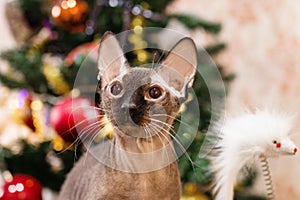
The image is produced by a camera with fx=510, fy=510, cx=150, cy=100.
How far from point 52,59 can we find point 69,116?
0.32 metres

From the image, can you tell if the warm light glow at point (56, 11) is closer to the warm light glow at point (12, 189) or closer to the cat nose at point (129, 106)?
the warm light glow at point (12, 189)

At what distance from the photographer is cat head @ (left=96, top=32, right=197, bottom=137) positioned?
0.53 metres

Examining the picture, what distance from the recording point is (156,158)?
573 mm

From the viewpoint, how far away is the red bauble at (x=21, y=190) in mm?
912

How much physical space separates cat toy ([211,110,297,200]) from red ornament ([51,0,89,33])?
1.42ft

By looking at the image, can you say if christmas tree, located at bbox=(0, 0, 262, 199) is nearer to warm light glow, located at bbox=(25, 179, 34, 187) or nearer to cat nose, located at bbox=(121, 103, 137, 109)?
warm light glow, located at bbox=(25, 179, 34, 187)

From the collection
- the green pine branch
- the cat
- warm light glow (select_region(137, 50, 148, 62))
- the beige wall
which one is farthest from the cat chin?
the beige wall

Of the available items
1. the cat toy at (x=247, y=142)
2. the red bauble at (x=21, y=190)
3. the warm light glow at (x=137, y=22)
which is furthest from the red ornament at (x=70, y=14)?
the cat toy at (x=247, y=142)

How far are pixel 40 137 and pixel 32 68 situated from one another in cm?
15

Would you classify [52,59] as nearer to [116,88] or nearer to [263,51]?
[116,88]

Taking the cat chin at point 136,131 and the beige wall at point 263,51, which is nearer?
the cat chin at point 136,131

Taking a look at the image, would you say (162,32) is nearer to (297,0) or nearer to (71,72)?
(71,72)

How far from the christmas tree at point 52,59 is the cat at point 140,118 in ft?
1.04

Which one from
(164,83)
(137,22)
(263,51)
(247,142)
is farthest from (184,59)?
(263,51)
